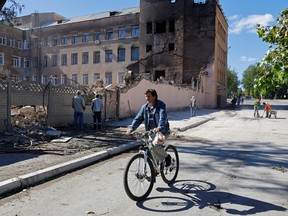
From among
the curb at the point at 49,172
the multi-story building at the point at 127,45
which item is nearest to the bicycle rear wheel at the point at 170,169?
the curb at the point at 49,172

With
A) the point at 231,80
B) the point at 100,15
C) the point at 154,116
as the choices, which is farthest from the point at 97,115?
the point at 231,80

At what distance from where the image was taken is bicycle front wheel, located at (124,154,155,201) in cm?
482

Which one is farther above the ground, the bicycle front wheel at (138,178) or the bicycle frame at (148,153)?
the bicycle frame at (148,153)

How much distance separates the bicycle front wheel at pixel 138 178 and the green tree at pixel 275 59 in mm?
2192

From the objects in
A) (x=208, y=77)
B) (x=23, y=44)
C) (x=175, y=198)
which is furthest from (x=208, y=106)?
(x=175, y=198)

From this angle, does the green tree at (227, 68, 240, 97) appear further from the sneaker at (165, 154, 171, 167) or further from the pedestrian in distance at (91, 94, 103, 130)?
the sneaker at (165, 154, 171, 167)

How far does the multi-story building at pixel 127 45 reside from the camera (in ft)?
140

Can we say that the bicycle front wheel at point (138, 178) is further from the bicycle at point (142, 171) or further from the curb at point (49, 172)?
the curb at point (49, 172)

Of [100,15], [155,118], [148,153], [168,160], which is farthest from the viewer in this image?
[100,15]

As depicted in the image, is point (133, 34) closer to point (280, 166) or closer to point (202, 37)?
point (202, 37)

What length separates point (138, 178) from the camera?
16.4ft

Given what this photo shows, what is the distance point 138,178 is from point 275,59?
270 cm

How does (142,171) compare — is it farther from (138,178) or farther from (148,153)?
(148,153)

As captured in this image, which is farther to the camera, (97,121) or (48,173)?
(97,121)
